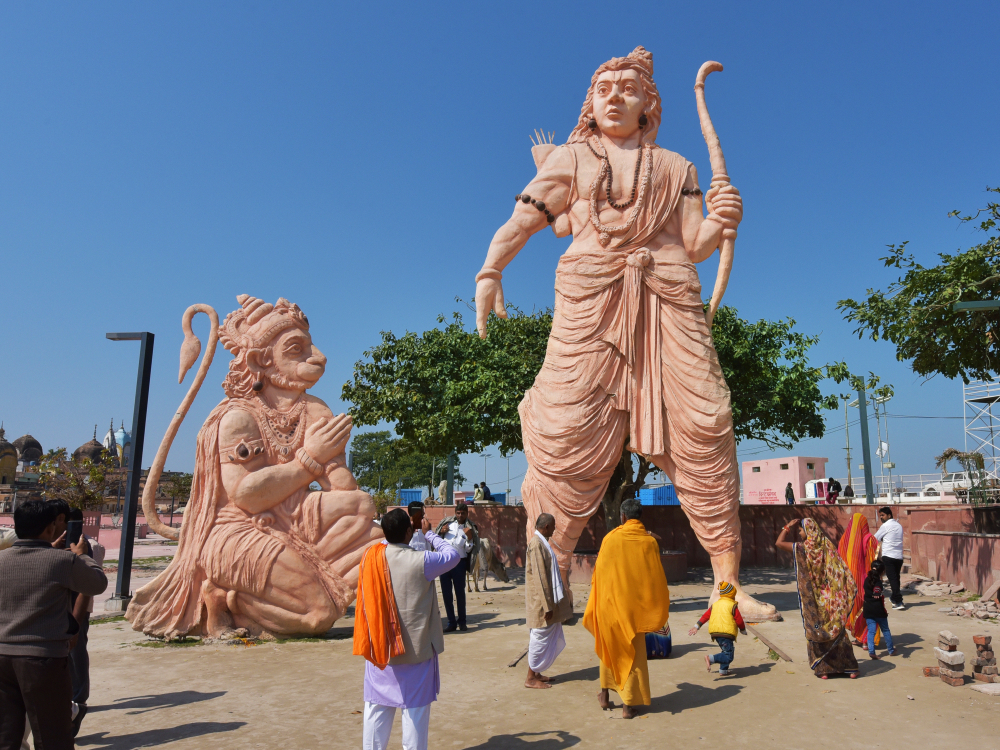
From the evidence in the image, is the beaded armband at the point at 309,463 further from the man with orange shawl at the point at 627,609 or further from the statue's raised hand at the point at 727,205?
the statue's raised hand at the point at 727,205

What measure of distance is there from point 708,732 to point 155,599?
526cm

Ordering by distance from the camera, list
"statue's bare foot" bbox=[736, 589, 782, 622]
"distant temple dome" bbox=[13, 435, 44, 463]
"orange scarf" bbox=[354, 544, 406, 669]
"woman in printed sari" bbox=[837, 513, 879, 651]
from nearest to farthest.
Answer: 1. "orange scarf" bbox=[354, 544, 406, 669]
2. "woman in printed sari" bbox=[837, 513, 879, 651]
3. "statue's bare foot" bbox=[736, 589, 782, 622]
4. "distant temple dome" bbox=[13, 435, 44, 463]

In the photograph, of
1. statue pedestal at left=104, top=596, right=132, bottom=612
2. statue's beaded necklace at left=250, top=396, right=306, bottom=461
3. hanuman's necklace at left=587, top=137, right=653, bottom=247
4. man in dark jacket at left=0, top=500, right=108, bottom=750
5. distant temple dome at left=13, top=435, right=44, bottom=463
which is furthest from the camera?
distant temple dome at left=13, top=435, right=44, bottom=463

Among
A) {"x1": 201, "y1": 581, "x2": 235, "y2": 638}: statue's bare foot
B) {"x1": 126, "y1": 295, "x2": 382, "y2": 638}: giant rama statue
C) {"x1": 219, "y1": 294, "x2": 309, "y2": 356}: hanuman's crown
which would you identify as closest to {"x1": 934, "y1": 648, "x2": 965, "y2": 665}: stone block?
{"x1": 126, "y1": 295, "x2": 382, "y2": 638}: giant rama statue

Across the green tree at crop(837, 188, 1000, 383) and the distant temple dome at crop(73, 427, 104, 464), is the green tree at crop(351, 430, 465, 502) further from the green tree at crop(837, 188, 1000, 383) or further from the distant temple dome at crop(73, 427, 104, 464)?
the green tree at crop(837, 188, 1000, 383)

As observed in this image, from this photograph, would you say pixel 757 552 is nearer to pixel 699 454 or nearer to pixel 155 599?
pixel 699 454

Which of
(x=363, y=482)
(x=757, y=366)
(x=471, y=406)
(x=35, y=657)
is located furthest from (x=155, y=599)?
(x=363, y=482)

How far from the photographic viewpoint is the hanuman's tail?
7520 millimetres

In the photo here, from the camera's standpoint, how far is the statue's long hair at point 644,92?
23.7 ft

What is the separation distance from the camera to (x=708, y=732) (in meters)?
4.04

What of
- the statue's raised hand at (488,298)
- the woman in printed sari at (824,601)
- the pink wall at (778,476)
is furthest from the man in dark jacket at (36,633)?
the pink wall at (778,476)

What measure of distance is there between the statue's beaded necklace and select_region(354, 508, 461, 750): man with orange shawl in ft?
13.6

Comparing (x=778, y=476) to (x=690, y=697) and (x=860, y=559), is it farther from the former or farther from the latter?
(x=690, y=697)

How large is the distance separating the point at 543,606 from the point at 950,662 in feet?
9.15
